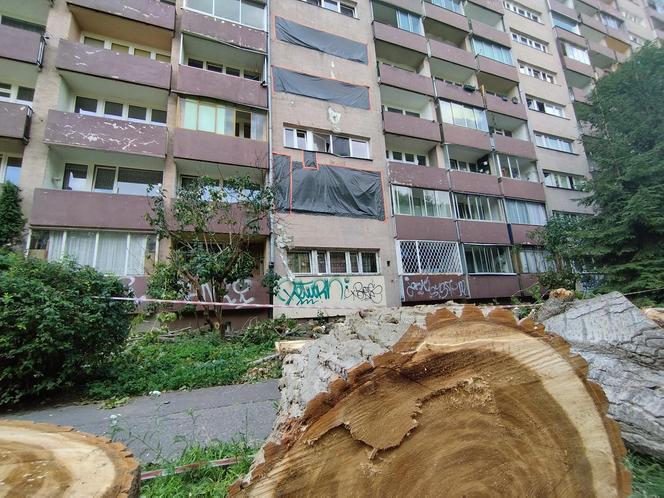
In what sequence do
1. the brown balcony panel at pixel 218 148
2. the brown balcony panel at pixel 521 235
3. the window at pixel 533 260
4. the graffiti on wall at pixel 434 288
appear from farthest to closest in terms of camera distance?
the brown balcony panel at pixel 521 235 < the window at pixel 533 260 < the graffiti on wall at pixel 434 288 < the brown balcony panel at pixel 218 148

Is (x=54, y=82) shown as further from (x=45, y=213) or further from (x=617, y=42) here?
(x=617, y=42)

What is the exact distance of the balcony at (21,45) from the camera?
32.5 feet

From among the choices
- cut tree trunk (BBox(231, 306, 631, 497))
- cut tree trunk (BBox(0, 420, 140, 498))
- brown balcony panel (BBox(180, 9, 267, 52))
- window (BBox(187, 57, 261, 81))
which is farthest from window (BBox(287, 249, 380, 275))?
cut tree trunk (BBox(231, 306, 631, 497))

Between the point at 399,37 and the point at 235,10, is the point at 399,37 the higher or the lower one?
the higher one

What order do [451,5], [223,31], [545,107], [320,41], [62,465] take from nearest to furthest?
[62,465] → [223,31] → [320,41] → [451,5] → [545,107]

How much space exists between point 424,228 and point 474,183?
4548mm

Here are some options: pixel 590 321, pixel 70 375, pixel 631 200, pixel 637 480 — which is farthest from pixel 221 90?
pixel 631 200

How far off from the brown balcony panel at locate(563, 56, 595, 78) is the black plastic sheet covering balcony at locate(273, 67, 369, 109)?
56.3ft

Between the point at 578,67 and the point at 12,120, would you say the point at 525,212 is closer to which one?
the point at 578,67

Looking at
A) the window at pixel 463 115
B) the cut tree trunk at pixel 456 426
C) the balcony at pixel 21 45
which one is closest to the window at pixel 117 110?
the balcony at pixel 21 45

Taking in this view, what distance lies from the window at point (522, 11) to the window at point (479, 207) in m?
15.2

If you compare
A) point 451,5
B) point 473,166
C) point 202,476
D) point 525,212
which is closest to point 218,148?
point 202,476

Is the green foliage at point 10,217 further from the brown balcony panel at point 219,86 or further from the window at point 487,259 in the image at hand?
the window at point 487,259

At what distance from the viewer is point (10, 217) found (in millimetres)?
8906
